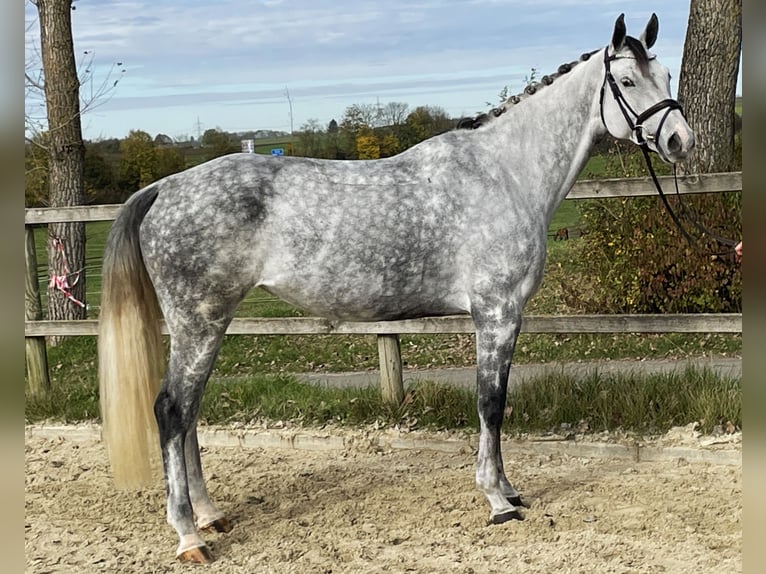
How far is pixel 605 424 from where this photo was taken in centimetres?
495

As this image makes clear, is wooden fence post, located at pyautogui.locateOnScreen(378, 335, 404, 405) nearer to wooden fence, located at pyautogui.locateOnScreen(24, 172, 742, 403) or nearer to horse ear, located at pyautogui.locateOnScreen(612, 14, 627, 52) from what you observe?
wooden fence, located at pyautogui.locateOnScreen(24, 172, 742, 403)

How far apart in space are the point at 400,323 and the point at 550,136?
6.05ft

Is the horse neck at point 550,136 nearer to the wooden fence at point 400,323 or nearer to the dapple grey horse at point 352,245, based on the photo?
the dapple grey horse at point 352,245

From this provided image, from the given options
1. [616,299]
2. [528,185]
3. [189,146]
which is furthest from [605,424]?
[189,146]

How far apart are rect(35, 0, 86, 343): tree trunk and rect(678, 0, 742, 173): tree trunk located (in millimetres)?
6006

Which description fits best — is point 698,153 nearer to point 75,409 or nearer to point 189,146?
point 75,409

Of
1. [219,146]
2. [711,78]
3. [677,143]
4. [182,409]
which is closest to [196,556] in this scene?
[182,409]

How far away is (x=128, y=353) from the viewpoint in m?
3.48

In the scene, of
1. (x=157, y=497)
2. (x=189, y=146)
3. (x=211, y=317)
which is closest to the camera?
(x=211, y=317)

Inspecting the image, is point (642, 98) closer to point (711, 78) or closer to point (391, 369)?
point (391, 369)

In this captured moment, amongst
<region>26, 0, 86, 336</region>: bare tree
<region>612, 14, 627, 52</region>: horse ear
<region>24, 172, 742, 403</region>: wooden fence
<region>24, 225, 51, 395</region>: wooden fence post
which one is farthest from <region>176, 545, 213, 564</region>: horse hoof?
<region>26, 0, 86, 336</region>: bare tree

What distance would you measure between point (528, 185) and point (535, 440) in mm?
1856

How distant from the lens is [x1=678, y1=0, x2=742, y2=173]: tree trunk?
714cm

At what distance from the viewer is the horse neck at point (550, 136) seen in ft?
12.6
